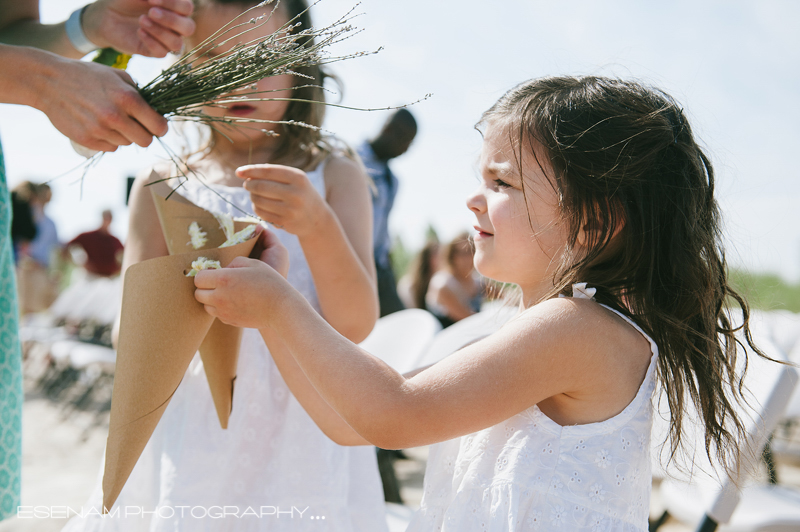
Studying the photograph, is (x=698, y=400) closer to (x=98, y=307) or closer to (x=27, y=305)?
(x=98, y=307)

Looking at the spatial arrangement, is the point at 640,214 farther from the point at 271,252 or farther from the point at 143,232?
the point at 143,232

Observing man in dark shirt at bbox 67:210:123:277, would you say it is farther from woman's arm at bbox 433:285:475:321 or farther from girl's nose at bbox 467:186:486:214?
girl's nose at bbox 467:186:486:214

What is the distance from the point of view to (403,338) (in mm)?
2426

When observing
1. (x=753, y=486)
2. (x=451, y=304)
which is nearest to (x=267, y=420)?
(x=753, y=486)

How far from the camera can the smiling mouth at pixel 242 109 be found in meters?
1.45

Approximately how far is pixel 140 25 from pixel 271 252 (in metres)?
0.69

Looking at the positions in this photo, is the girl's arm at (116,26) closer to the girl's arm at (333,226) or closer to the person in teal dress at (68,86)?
the person in teal dress at (68,86)

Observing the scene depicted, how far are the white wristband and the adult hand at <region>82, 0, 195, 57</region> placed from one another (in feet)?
0.06

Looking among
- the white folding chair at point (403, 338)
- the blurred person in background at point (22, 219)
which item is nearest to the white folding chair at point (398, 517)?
the white folding chair at point (403, 338)

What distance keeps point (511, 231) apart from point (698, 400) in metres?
0.53

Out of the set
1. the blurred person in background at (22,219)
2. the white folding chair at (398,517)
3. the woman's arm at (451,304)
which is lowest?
the blurred person in background at (22,219)

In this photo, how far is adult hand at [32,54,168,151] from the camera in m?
0.99

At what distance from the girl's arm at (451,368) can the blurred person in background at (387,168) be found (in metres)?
2.77

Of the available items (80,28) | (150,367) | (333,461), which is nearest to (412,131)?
(80,28)
